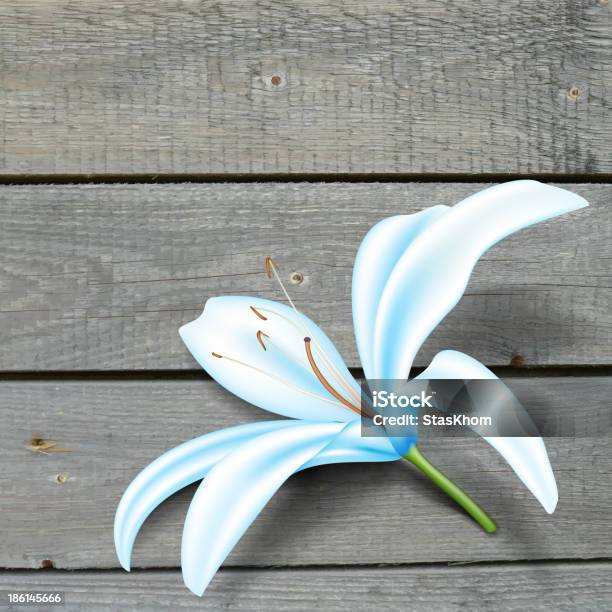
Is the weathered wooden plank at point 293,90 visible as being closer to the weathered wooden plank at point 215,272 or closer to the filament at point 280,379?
the weathered wooden plank at point 215,272

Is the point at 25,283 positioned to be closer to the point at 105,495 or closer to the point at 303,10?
the point at 105,495

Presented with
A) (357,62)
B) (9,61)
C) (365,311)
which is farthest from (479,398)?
(9,61)

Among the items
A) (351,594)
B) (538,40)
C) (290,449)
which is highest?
(538,40)

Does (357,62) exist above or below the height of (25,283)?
above

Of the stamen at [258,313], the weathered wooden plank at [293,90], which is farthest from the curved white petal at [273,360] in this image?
the weathered wooden plank at [293,90]

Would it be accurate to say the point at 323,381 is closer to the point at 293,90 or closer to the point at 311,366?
the point at 311,366
